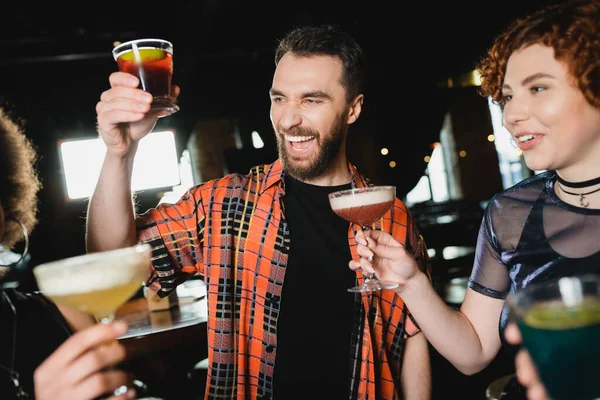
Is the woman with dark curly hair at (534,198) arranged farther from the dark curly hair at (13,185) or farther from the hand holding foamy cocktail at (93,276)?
the dark curly hair at (13,185)

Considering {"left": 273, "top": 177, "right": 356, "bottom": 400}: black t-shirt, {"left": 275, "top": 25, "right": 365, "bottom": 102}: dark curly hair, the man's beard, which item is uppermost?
{"left": 275, "top": 25, "right": 365, "bottom": 102}: dark curly hair

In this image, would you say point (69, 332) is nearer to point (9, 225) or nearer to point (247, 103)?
point (9, 225)

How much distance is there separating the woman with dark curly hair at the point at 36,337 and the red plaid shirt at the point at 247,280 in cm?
44

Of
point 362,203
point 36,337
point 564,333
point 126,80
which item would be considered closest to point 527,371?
point 564,333

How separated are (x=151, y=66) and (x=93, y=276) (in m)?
0.72

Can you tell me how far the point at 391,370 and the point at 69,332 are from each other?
1225 mm

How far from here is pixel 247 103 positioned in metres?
10.5

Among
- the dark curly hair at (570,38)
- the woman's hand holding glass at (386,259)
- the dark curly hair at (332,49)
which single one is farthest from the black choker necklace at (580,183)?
the dark curly hair at (332,49)

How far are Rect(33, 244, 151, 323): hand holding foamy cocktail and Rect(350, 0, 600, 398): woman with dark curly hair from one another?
2.42ft

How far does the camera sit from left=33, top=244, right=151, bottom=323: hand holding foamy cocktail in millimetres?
1155

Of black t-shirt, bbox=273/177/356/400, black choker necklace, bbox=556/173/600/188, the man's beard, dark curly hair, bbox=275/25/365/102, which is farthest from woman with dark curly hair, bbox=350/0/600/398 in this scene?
dark curly hair, bbox=275/25/365/102

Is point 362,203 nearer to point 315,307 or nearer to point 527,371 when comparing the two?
point 315,307

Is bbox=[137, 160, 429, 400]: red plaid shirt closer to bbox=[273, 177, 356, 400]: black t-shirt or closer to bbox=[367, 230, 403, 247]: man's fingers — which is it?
bbox=[273, 177, 356, 400]: black t-shirt

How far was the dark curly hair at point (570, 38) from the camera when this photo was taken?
144cm
